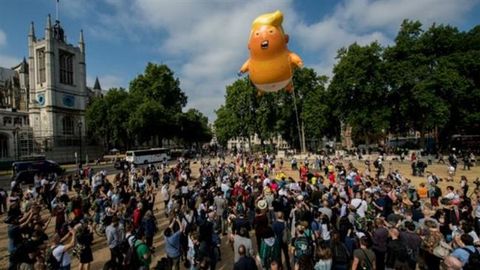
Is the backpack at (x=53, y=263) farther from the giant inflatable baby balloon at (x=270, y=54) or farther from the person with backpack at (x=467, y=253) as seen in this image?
the giant inflatable baby balloon at (x=270, y=54)

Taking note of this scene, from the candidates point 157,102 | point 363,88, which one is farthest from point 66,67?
point 363,88

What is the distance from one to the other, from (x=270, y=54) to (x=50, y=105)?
5526 cm

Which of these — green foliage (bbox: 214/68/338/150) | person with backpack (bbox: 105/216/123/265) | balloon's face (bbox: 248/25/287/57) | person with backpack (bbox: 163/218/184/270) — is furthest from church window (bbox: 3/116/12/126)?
person with backpack (bbox: 163/218/184/270)

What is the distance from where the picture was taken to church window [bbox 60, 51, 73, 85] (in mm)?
61500

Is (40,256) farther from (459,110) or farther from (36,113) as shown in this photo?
(36,113)

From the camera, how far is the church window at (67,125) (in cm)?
6003

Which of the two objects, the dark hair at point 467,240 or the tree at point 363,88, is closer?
the dark hair at point 467,240

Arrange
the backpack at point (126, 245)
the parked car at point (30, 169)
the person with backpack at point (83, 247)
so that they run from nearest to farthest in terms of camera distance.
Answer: the backpack at point (126, 245) → the person with backpack at point (83, 247) → the parked car at point (30, 169)

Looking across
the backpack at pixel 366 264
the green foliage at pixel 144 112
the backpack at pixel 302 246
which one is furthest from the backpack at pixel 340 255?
the green foliage at pixel 144 112

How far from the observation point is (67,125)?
6088 cm

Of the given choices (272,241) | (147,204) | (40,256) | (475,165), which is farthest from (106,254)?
(475,165)

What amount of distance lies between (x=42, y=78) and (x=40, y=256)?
65144mm

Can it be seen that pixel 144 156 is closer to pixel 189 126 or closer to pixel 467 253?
pixel 189 126

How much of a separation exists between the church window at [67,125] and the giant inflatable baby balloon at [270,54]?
56.0 metres
